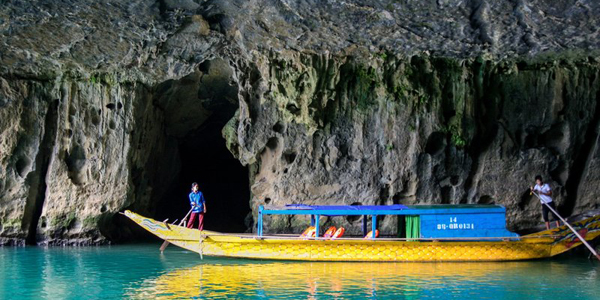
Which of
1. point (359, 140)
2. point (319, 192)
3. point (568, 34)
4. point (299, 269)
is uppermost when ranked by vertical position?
point (568, 34)

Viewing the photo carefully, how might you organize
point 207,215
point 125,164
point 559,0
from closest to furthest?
point 559,0, point 125,164, point 207,215

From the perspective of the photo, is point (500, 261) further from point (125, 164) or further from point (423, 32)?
point (125, 164)

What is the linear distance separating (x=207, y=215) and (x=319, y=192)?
9.21 meters

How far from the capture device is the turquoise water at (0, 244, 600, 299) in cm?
805

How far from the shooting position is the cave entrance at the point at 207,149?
17.7 meters

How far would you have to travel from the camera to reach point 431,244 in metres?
11.7

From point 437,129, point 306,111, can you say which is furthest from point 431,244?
point 306,111

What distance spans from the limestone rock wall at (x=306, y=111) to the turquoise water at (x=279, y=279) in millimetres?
3080

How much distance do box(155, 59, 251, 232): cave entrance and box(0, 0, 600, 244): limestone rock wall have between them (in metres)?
0.85

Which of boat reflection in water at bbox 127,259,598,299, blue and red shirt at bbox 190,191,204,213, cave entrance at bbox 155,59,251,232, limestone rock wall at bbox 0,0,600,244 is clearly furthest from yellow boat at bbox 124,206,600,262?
cave entrance at bbox 155,59,251,232

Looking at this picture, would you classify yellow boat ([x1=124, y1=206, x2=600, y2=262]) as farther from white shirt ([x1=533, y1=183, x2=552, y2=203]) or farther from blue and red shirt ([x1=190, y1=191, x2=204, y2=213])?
blue and red shirt ([x1=190, y1=191, x2=204, y2=213])

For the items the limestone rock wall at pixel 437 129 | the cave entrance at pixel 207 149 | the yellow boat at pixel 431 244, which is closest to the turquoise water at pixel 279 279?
the yellow boat at pixel 431 244

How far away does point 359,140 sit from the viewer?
605 inches

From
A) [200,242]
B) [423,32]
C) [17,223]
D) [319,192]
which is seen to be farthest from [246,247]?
[17,223]
